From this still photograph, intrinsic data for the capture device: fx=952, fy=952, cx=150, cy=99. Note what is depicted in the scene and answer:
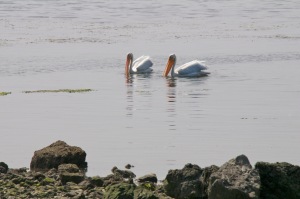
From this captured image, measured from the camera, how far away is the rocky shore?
37.1ft

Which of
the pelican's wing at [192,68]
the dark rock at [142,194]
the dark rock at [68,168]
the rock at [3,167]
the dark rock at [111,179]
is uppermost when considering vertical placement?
the pelican's wing at [192,68]

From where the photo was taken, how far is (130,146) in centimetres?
1634

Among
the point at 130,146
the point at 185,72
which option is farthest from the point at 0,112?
the point at 185,72

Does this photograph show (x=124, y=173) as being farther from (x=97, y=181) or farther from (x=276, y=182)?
(x=276, y=182)

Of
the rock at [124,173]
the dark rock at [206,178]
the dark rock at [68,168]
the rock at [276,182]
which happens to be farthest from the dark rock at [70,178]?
the rock at [276,182]

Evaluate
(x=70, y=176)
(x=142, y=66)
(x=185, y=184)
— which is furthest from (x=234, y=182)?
(x=142, y=66)

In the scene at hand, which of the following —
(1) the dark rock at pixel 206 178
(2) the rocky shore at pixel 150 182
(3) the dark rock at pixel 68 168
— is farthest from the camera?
(3) the dark rock at pixel 68 168

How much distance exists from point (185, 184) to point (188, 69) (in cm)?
1710

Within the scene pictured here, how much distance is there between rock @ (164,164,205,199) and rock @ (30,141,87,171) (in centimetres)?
261

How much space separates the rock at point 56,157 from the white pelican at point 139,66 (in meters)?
14.5

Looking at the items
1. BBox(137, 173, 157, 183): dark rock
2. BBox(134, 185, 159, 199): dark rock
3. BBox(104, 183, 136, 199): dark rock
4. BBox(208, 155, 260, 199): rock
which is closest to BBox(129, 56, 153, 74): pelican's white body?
BBox(137, 173, 157, 183): dark rock

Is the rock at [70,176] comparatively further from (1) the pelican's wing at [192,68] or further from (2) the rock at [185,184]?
(1) the pelican's wing at [192,68]

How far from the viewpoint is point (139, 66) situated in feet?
95.7

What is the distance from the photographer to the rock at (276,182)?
11555 millimetres
